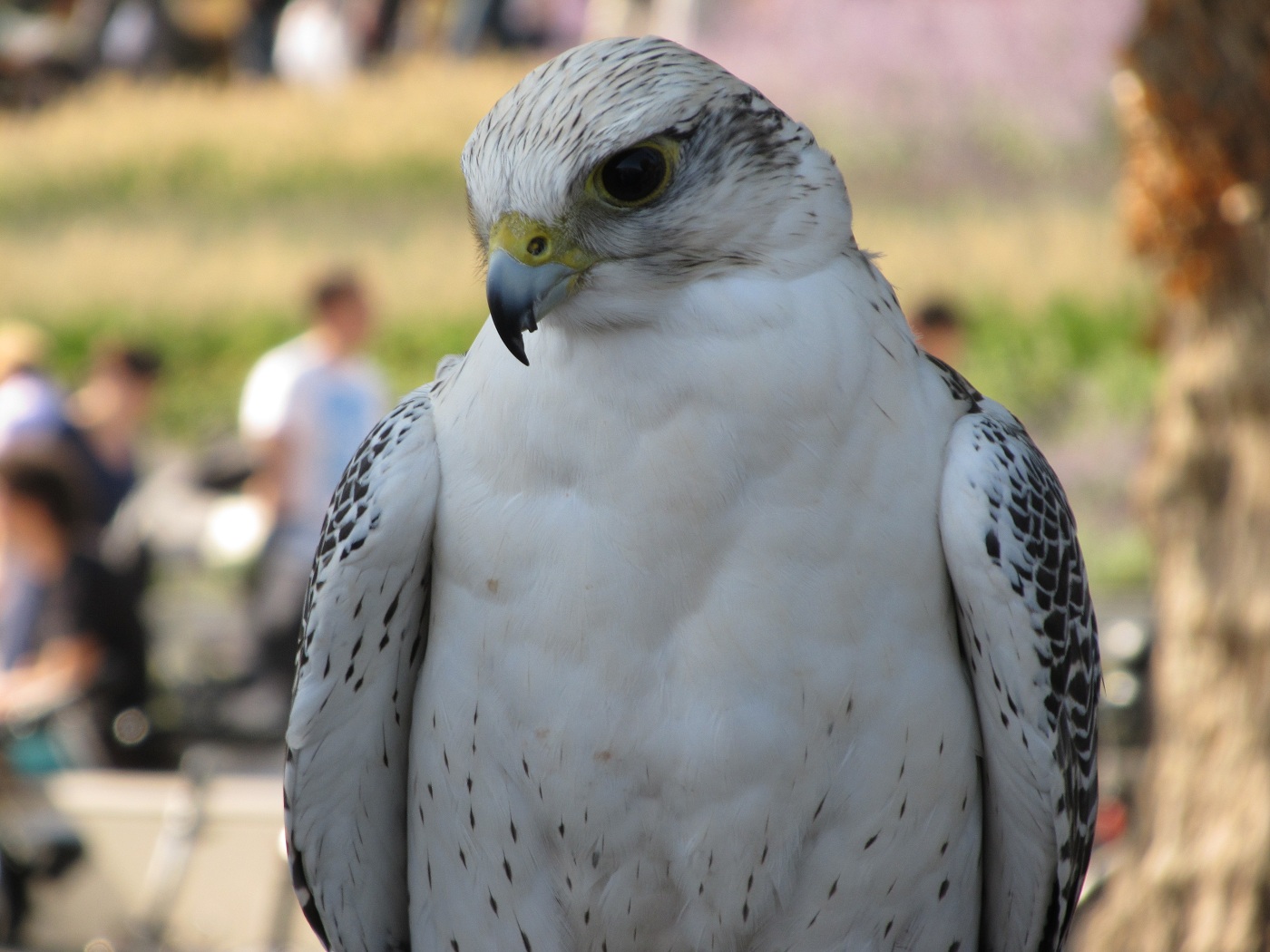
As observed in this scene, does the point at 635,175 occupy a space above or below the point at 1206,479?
above

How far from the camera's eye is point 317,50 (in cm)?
964

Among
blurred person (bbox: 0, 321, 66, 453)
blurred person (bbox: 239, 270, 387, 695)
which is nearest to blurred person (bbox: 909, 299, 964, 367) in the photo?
blurred person (bbox: 239, 270, 387, 695)

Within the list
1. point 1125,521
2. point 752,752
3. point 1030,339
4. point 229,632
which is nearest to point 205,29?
point 229,632

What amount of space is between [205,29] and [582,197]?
878cm

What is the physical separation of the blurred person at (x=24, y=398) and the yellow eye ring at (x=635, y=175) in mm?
6129

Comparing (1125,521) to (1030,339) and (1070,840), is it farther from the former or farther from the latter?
(1070,840)

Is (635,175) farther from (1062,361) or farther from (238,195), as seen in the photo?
(238,195)

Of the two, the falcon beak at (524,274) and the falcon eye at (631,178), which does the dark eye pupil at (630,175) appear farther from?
the falcon beak at (524,274)

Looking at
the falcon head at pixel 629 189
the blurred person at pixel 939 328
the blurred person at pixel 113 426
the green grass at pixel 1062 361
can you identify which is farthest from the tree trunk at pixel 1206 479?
the blurred person at pixel 113 426

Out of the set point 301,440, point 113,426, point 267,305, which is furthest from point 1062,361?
point 113,426

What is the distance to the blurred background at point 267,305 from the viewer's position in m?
6.55

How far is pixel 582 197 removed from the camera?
1.95 m

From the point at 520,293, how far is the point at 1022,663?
97cm

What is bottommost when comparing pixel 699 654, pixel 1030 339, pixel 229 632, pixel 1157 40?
pixel 229 632
